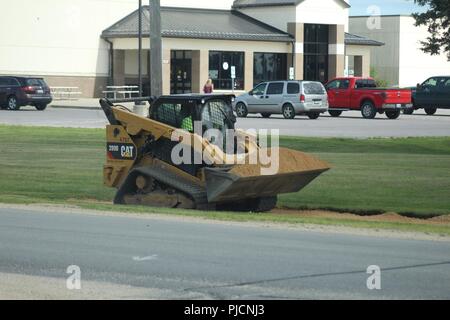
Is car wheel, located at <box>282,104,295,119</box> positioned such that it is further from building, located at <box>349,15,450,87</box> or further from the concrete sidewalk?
building, located at <box>349,15,450,87</box>

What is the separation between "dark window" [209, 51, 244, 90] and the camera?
218 ft

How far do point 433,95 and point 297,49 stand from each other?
1923cm

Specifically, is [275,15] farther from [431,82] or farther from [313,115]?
[313,115]

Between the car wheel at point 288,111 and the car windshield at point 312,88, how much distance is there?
101 centimetres

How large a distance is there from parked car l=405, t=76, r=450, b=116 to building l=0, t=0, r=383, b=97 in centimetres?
1573

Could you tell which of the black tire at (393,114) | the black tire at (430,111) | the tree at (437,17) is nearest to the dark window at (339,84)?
the black tire at (393,114)

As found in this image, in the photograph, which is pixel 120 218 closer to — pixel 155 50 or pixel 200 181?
pixel 200 181

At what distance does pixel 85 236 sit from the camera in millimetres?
12875

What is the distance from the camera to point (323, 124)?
40938 mm

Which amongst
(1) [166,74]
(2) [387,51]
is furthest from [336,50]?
(2) [387,51]

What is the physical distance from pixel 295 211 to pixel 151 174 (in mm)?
2942

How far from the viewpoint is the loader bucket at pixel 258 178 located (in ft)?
50.5
